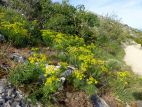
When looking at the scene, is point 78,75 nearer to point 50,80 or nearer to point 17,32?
point 50,80

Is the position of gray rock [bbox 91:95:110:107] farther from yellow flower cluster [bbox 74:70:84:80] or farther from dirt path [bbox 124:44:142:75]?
dirt path [bbox 124:44:142:75]

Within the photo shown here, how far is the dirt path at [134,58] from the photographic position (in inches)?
855

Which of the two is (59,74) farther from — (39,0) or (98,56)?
(39,0)

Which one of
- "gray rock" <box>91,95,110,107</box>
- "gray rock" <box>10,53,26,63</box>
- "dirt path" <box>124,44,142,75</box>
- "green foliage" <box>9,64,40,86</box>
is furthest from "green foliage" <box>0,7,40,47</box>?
"dirt path" <box>124,44,142,75</box>

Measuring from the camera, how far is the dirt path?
71.3 feet

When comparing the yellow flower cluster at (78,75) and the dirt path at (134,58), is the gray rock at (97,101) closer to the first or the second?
the yellow flower cluster at (78,75)

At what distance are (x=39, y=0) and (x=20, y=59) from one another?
9.75 meters

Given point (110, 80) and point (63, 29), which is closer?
point (110, 80)

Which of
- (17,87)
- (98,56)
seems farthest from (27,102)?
(98,56)

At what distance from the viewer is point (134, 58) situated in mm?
25719

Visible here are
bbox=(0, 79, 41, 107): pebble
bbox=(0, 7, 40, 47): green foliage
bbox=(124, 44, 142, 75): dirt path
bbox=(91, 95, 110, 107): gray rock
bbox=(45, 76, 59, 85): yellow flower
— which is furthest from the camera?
bbox=(124, 44, 142, 75): dirt path

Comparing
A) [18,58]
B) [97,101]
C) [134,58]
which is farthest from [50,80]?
[134,58]

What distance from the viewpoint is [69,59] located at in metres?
12.9

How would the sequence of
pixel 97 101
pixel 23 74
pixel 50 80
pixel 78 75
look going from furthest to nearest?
pixel 97 101 → pixel 78 75 → pixel 23 74 → pixel 50 80
